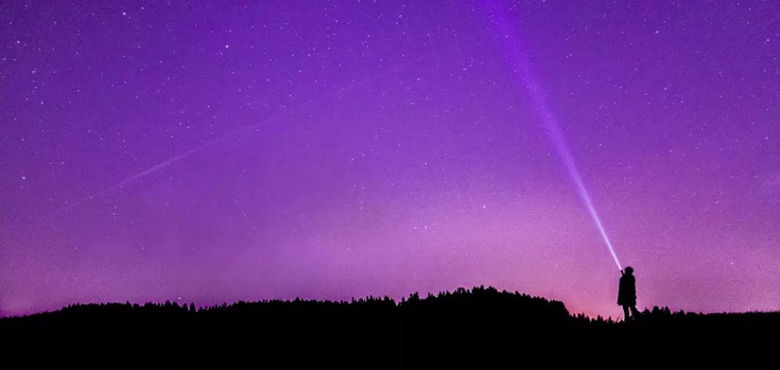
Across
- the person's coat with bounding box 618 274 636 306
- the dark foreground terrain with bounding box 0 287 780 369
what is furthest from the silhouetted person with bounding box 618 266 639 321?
the dark foreground terrain with bounding box 0 287 780 369

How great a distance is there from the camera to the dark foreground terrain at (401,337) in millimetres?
9969

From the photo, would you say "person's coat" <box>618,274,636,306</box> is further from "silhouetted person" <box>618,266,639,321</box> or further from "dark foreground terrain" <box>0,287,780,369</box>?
"dark foreground terrain" <box>0,287,780,369</box>

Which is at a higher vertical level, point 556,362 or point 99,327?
point 99,327

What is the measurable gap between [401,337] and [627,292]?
297 inches

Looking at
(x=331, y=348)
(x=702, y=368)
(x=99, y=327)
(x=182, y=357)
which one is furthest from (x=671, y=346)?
(x=99, y=327)

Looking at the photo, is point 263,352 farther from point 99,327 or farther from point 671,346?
point 671,346

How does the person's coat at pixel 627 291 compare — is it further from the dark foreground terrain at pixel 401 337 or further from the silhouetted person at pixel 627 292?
the dark foreground terrain at pixel 401 337

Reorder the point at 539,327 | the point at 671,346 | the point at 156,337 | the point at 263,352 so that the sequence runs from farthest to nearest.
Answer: the point at 156,337 < the point at 263,352 < the point at 671,346 < the point at 539,327

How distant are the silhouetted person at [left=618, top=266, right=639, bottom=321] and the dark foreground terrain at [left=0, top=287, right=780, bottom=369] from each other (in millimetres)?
2252

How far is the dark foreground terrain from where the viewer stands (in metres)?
9.97

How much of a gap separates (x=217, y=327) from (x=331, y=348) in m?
2.95

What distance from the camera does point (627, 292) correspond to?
48.2 feet

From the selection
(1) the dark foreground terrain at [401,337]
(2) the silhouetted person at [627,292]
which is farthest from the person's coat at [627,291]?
(1) the dark foreground terrain at [401,337]

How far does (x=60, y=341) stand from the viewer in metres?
13.2
